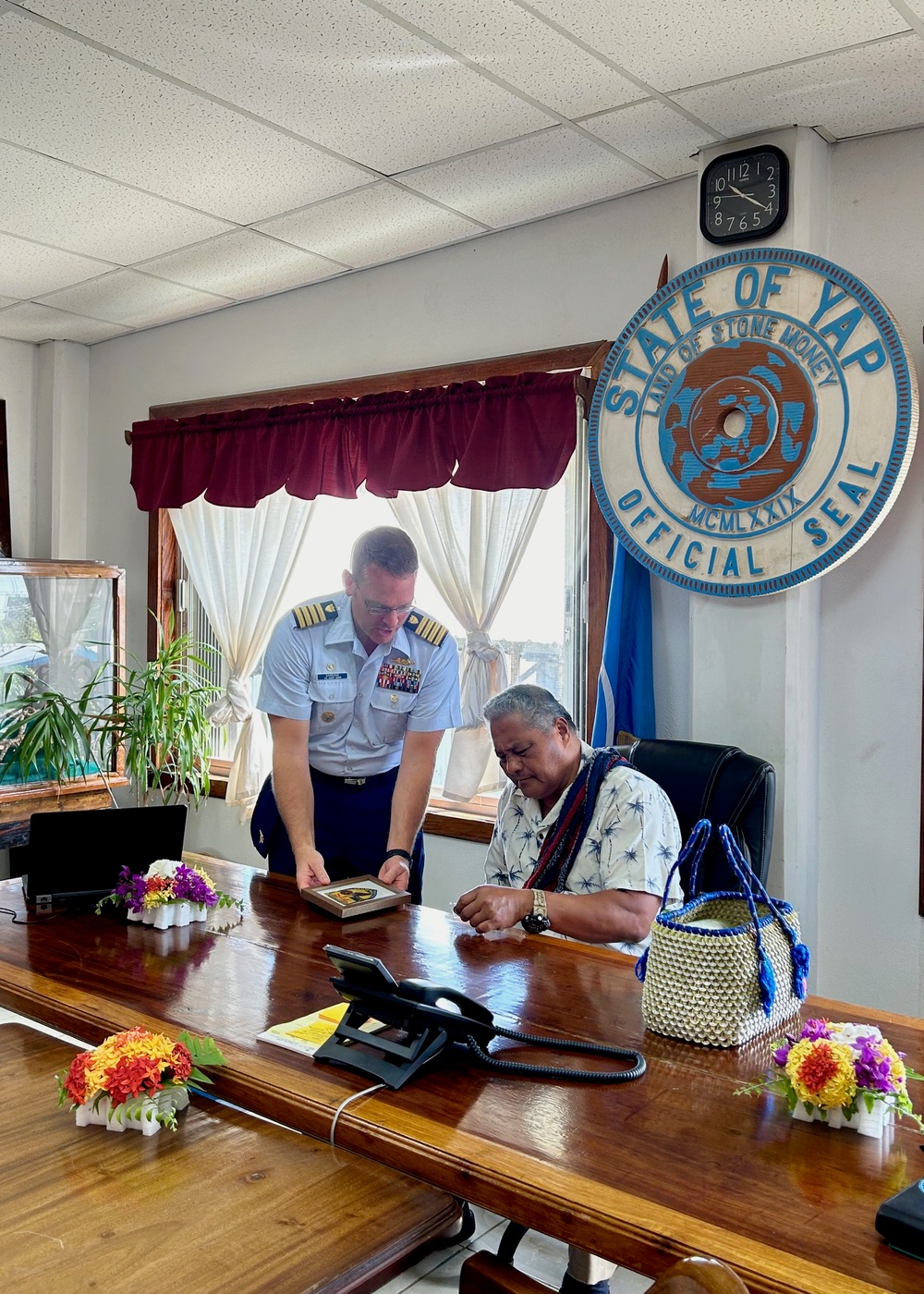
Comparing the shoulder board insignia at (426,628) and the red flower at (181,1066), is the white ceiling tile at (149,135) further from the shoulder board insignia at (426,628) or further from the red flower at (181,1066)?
the red flower at (181,1066)

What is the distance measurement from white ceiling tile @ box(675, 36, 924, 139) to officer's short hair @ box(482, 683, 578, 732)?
1.64 meters

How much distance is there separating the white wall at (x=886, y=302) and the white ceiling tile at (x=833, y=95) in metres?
0.15

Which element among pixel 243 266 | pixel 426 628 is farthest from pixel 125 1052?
pixel 243 266

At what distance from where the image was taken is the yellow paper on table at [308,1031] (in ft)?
5.67

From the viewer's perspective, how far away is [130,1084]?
1488 millimetres

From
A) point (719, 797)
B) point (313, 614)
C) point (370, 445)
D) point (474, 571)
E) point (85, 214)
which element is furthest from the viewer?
point (370, 445)

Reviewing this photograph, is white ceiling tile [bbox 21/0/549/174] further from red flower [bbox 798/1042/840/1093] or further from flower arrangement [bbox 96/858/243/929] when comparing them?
red flower [bbox 798/1042/840/1093]

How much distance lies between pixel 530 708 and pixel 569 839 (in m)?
0.31

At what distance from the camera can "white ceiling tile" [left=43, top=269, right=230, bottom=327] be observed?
4.65m

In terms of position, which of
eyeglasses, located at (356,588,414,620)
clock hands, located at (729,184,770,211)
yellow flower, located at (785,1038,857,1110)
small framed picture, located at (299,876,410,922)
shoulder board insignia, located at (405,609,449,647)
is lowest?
small framed picture, located at (299,876,410,922)

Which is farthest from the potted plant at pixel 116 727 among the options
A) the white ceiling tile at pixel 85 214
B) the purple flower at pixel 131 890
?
the purple flower at pixel 131 890

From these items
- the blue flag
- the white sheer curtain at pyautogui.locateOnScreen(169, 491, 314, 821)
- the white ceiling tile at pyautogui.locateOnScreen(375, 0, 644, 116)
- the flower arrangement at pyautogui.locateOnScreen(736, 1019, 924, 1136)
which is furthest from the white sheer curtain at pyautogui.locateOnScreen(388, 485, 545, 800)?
the flower arrangement at pyautogui.locateOnScreen(736, 1019, 924, 1136)

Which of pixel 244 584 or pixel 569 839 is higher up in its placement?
pixel 244 584

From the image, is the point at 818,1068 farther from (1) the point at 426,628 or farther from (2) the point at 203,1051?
(1) the point at 426,628
